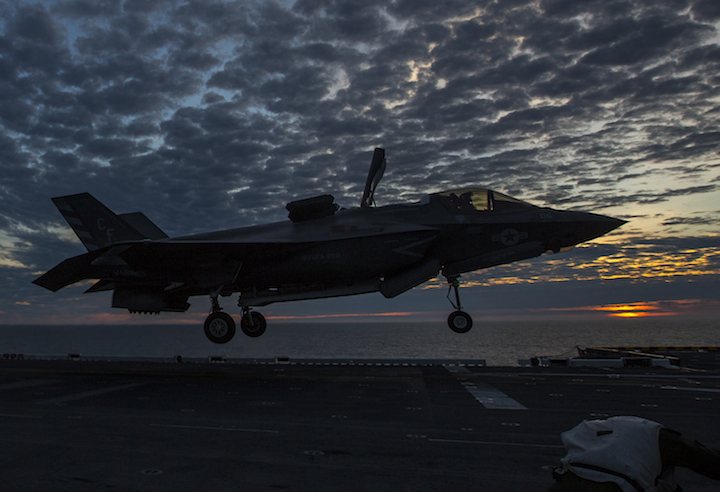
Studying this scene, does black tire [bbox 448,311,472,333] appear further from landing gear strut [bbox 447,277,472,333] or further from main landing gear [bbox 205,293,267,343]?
main landing gear [bbox 205,293,267,343]

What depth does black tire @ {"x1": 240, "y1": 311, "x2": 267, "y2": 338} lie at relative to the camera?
62.0 ft

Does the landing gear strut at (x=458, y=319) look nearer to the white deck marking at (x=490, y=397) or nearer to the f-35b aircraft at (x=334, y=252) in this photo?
the f-35b aircraft at (x=334, y=252)

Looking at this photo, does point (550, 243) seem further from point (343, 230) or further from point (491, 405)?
point (343, 230)

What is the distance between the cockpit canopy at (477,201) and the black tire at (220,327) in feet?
Answer: 29.8

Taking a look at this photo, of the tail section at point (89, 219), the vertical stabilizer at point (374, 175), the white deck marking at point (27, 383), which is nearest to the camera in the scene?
the white deck marking at point (27, 383)

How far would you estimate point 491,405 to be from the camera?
35.5 ft

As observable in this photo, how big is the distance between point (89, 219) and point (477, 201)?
1601 cm

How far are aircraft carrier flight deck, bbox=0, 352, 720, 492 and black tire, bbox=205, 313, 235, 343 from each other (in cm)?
181

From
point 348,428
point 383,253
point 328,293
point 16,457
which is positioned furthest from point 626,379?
point 16,457

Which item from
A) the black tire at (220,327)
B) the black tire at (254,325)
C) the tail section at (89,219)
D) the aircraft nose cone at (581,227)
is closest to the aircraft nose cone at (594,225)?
the aircraft nose cone at (581,227)

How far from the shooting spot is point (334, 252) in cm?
1530

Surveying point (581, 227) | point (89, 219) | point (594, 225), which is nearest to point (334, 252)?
point (581, 227)

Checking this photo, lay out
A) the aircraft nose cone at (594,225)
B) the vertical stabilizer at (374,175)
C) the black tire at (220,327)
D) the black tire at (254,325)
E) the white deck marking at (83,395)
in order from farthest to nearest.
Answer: the black tire at (254,325) → the black tire at (220,327) → the vertical stabilizer at (374,175) → the aircraft nose cone at (594,225) → the white deck marking at (83,395)

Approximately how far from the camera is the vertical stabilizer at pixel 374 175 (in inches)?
629
